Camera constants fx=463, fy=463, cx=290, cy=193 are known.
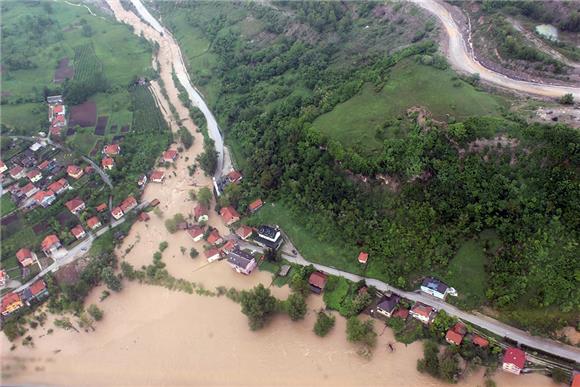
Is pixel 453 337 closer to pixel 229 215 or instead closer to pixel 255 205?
pixel 255 205

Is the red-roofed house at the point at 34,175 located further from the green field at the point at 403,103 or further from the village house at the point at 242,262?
the green field at the point at 403,103

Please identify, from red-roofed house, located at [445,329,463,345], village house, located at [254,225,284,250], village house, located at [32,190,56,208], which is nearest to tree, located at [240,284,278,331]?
village house, located at [254,225,284,250]

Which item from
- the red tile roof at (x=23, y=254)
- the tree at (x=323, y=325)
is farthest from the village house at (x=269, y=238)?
the red tile roof at (x=23, y=254)

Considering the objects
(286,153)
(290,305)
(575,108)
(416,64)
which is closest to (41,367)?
(290,305)

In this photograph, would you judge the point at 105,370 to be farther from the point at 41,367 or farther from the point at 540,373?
the point at 540,373

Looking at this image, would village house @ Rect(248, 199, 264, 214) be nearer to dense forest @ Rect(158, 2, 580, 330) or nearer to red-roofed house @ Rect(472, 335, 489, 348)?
dense forest @ Rect(158, 2, 580, 330)

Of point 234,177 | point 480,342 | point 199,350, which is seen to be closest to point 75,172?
point 234,177
